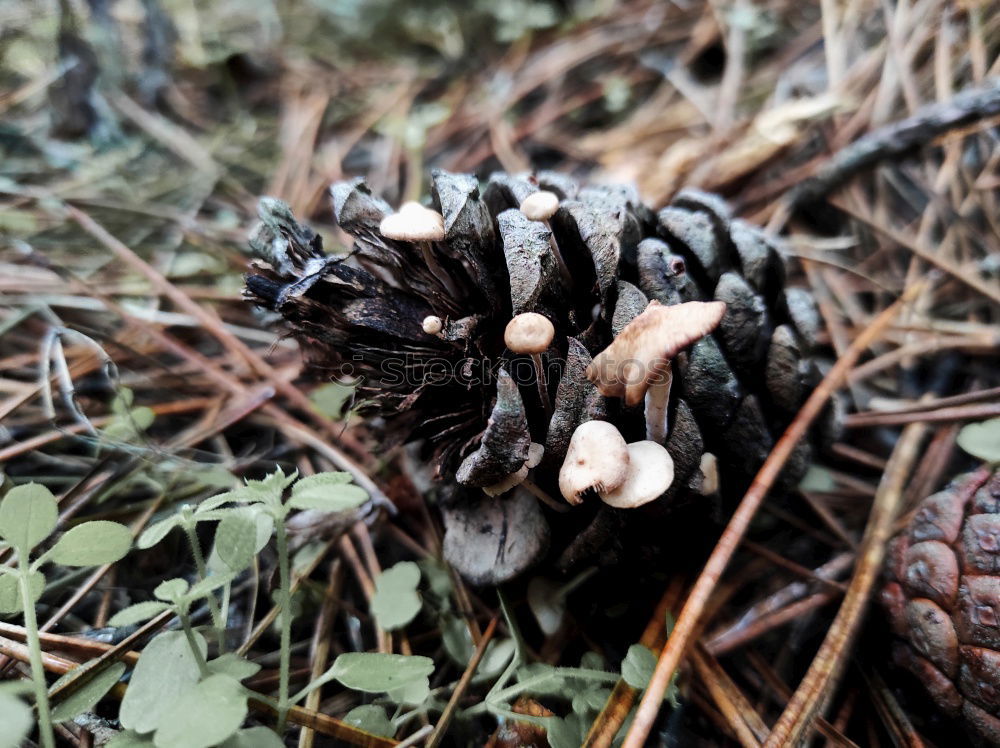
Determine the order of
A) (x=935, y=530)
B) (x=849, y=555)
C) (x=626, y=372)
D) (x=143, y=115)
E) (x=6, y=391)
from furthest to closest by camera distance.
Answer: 1. (x=143, y=115)
2. (x=6, y=391)
3. (x=849, y=555)
4. (x=935, y=530)
5. (x=626, y=372)

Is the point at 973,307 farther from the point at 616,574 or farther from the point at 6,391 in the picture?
the point at 6,391

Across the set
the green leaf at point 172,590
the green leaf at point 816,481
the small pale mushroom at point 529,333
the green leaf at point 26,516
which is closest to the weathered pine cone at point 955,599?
the green leaf at point 816,481

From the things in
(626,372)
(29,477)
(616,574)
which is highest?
(626,372)

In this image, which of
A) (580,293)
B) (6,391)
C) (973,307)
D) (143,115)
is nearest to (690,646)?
(580,293)

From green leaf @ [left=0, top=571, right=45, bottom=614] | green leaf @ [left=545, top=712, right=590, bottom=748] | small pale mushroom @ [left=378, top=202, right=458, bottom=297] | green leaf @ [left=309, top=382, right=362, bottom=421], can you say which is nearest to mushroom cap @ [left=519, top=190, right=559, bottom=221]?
small pale mushroom @ [left=378, top=202, right=458, bottom=297]

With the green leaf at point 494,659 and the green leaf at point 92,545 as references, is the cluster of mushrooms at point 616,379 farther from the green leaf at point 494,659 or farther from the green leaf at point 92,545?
the green leaf at point 92,545

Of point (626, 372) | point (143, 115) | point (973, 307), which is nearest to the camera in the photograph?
point (626, 372)

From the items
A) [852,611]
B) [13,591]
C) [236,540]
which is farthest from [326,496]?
[852,611]
